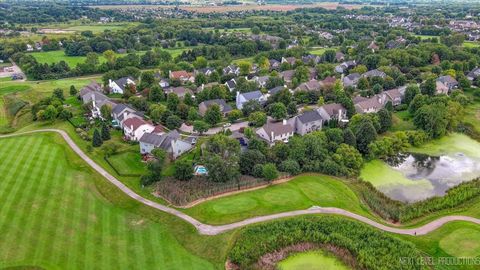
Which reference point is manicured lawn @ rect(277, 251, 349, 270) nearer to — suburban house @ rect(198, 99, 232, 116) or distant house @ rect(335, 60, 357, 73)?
suburban house @ rect(198, 99, 232, 116)

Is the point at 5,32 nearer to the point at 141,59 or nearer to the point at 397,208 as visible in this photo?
the point at 141,59

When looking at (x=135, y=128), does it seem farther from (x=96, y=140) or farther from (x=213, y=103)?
(x=213, y=103)

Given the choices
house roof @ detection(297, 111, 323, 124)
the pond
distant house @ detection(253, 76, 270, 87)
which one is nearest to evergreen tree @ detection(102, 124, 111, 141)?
house roof @ detection(297, 111, 323, 124)

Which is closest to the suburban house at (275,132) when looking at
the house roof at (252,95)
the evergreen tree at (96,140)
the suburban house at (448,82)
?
the house roof at (252,95)

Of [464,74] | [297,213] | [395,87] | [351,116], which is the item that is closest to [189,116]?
[351,116]

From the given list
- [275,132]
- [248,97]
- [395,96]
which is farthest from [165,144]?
[395,96]
